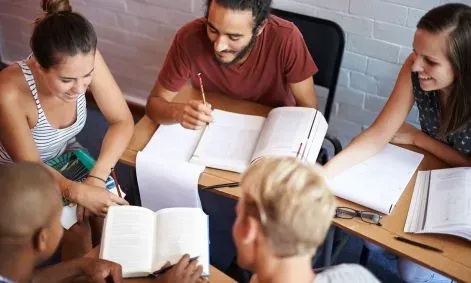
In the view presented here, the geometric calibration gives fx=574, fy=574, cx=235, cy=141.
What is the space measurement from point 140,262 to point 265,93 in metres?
0.88

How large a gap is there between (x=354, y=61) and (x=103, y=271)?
1437 mm

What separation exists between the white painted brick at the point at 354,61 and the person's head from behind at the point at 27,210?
4.84ft

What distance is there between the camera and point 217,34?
1.77m

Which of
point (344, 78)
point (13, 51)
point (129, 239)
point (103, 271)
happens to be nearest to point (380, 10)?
point (344, 78)

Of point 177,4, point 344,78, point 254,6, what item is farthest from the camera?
point 177,4

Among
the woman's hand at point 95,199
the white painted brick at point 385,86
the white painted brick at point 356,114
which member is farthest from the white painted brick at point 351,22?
the woman's hand at point 95,199

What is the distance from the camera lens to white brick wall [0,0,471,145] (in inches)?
85.7

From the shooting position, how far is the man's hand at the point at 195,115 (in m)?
1.71

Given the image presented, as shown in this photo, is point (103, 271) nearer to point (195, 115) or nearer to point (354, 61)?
point (195, 115)

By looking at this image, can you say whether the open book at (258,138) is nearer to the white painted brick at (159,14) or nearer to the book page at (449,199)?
the book page at (449,199)

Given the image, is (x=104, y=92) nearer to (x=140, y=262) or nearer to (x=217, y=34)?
(x=217, y=34)

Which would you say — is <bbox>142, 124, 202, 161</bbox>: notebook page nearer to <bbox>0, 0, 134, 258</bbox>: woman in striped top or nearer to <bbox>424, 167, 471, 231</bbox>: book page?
<bbox>0, 0, 134, 258</bbox>: woman in striped top

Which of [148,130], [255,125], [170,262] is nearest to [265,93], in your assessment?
[255,125]

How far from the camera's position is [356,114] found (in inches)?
98.6
